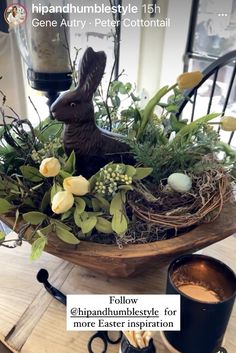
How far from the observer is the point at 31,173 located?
0.49 m

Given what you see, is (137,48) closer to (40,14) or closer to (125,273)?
(40,14)

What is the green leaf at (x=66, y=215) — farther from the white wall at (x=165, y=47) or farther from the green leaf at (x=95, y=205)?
the white wall at (x=165, y=47)

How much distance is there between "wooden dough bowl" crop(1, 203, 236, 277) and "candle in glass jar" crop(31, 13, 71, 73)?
43cm

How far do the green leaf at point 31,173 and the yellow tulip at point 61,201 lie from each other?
8cm

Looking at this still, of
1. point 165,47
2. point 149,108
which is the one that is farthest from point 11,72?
point 149,108

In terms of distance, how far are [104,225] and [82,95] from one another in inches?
7.4

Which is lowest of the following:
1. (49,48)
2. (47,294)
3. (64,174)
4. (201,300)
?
(47,294)

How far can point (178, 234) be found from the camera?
50 centimetres

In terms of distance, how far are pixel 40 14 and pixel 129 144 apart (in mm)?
435

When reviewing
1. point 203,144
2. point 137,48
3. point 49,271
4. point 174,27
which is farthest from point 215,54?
point 49,271

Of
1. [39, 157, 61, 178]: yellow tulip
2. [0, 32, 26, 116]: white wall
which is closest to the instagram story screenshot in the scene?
[39, 157, 61, 178]: yellow tulip

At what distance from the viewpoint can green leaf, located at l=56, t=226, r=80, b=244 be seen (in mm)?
428
